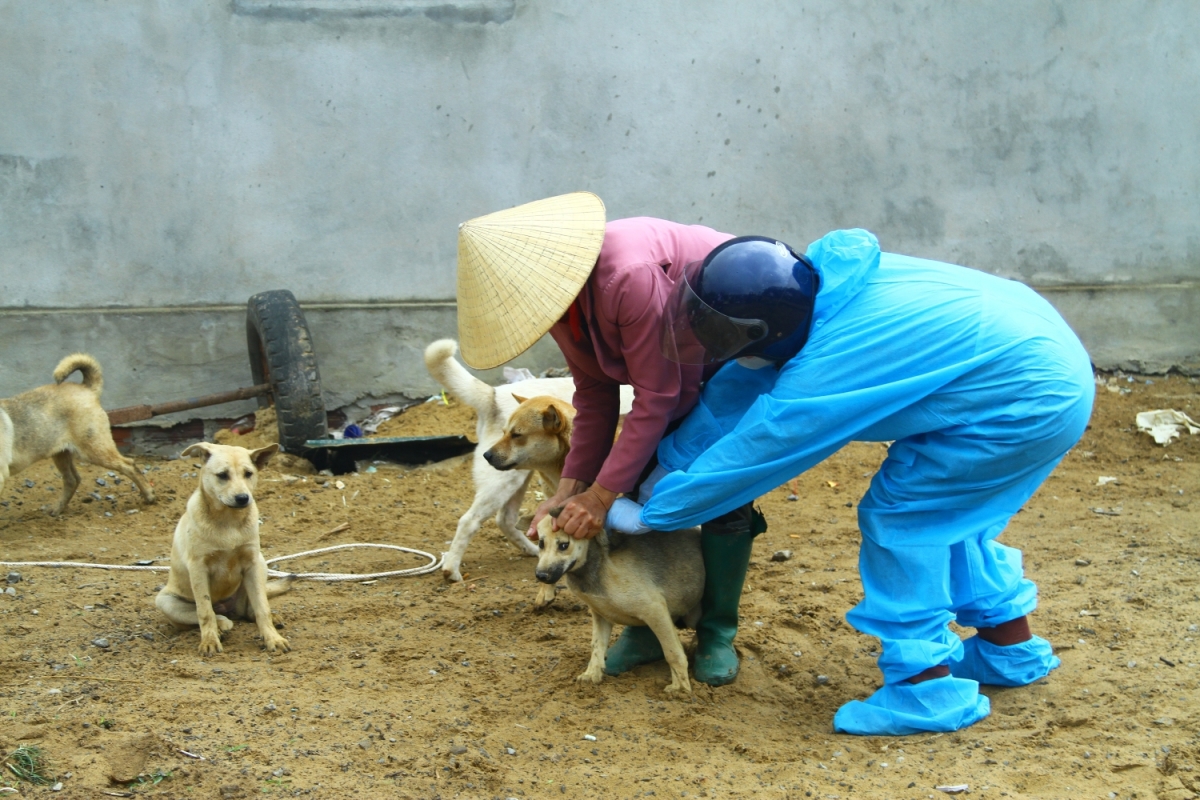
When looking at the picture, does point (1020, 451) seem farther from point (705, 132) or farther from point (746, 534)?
point (705, 132)

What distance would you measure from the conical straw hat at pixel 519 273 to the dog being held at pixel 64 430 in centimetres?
419

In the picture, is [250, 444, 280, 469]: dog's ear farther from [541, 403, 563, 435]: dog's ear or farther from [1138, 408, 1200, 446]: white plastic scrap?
[1138, 408, 1200, 446]: white plastic scrap

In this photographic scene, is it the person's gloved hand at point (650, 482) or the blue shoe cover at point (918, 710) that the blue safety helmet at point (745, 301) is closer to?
the person's gloved hand at point (650, 482)

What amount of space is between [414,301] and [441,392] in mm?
787

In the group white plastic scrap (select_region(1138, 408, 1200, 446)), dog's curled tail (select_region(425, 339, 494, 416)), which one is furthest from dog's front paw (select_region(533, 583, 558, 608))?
white plastic scrap (select_region(1138, 408, 1200, 446))

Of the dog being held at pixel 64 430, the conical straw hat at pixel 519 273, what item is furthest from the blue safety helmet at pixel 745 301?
the dog being held at pixel 64 430

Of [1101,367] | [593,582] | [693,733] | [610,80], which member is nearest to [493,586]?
[593,582]

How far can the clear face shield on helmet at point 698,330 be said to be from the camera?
2.92 m

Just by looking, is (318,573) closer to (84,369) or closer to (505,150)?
(84,369)

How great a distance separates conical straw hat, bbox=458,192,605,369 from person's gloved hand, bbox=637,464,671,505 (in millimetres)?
683

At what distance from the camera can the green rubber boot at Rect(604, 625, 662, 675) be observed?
3842 millimetres

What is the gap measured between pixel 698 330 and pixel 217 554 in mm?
2435

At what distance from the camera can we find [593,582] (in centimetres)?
357

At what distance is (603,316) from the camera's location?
3.27 meters
